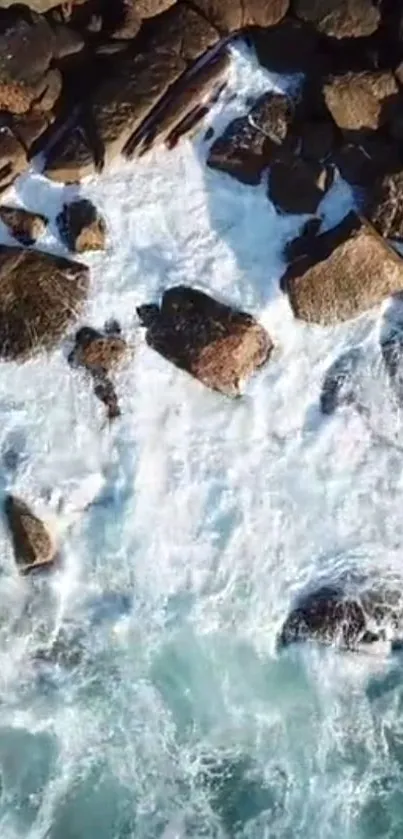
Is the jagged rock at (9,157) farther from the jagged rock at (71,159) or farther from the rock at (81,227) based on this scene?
the rock at (81,227)

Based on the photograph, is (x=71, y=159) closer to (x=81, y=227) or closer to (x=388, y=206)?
(x=81, y=227)

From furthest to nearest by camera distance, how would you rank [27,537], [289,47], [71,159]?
[289,47] → [71,159] → [27,537]

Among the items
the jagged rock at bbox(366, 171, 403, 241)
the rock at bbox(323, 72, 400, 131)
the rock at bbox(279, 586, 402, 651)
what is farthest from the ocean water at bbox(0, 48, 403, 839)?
the rock at bbox(323, 72, 400, 131)

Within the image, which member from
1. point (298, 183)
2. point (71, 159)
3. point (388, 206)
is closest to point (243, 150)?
point (298, 183)

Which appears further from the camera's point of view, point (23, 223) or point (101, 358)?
point (23, 223)

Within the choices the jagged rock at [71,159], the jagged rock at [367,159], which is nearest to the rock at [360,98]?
the jagged rock at [367,159]

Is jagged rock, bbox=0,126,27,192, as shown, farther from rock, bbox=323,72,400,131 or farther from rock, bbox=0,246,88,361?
rock, bbox=323,72,400,131
